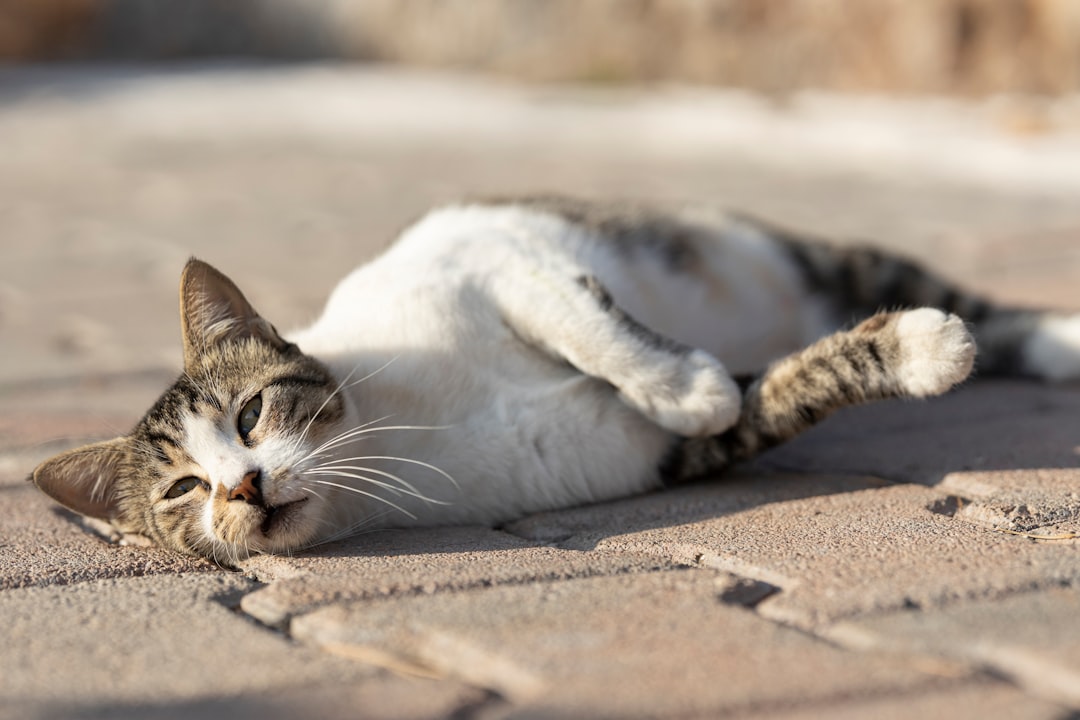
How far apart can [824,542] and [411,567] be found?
2.25ft

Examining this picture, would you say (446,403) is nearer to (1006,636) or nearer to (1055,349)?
(1006,636)

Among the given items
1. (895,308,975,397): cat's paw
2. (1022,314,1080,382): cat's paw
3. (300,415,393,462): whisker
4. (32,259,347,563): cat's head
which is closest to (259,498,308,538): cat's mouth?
(32,259,347,563): cat's head

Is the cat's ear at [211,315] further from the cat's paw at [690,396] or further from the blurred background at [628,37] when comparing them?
the blurred background at [628,37]

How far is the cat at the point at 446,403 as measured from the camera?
243cm

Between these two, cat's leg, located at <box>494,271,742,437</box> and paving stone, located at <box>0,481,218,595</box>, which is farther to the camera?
cat's leg, located at <box>494,271,742,437</box>

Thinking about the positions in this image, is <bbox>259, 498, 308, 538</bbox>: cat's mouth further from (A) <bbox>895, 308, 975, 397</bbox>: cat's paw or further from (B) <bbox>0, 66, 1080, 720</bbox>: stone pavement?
(A) <bbox>895, 308, 975, 397</bbox>: cat's paw

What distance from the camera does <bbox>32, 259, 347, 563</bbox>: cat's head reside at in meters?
2.35

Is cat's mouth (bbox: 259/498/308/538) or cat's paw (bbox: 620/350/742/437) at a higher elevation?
cat's paw (bbox: 620/350/742/437)

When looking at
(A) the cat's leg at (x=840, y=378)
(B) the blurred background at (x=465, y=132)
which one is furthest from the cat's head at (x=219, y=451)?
(B) the blurred background at (x=465, y=132)

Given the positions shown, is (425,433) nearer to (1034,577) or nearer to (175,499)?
(175,499)

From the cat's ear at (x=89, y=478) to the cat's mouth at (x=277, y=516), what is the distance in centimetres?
43

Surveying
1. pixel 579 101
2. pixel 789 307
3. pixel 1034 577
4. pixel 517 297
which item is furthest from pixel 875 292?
pixel 579 101

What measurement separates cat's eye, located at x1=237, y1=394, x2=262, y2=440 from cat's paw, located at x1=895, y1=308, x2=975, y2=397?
4.17 ft

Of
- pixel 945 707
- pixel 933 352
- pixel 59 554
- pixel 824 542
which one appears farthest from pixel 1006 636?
pixel 59 554
